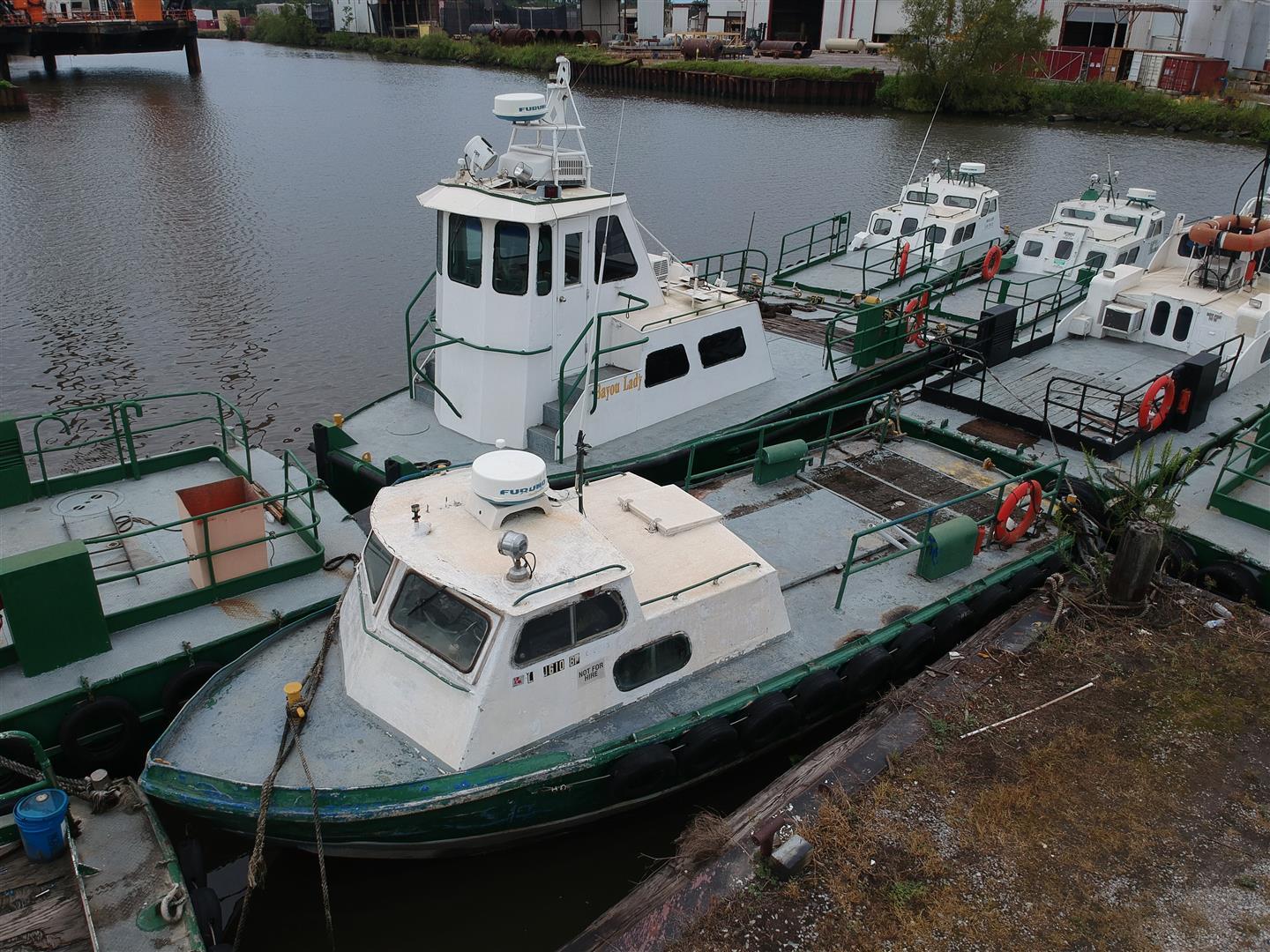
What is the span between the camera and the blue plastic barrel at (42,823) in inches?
269

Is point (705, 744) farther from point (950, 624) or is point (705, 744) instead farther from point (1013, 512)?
point (1013, 512)

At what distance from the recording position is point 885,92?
55688 millimetres

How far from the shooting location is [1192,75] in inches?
2181

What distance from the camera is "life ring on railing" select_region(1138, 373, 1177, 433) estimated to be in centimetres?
1316

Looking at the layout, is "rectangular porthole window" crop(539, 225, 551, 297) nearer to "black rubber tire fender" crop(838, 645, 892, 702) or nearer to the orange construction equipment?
"black rubber tire fender" crop(838, 645, 892, 702)

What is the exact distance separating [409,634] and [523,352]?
5.01 m

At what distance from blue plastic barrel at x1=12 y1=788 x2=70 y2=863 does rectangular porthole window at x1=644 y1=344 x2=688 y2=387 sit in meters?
8.47

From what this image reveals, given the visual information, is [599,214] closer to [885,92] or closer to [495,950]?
[495,950]

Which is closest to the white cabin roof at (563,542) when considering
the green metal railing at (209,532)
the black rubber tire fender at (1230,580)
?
the green metal railing at (209,532)

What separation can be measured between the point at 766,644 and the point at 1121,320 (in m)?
10.9

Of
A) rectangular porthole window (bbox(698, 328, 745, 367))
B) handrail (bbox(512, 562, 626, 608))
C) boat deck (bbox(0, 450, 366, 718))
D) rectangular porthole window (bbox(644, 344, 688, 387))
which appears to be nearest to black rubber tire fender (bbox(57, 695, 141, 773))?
boat deck (bbox(0, 450, 366, 718))

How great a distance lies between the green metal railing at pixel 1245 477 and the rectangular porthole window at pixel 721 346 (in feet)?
21.1

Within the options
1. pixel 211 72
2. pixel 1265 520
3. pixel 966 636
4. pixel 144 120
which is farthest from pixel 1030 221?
pixel 211 72

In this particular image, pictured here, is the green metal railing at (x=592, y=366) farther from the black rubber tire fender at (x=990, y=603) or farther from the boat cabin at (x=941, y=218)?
the boat cabin at (x=941, y=218)
